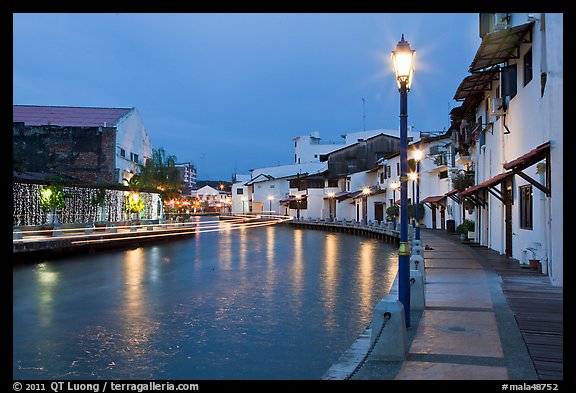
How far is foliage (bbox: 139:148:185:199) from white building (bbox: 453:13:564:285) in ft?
131

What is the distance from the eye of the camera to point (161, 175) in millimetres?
59312

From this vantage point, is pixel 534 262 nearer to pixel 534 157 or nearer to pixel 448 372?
pixel 534 157

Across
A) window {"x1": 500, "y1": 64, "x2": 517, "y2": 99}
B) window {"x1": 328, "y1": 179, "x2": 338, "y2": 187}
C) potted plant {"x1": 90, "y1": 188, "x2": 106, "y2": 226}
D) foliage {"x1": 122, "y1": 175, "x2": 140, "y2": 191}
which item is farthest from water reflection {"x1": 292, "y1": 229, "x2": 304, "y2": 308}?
window {"x1": 328, "y1": 179, "x2": 338, "y2": 187}

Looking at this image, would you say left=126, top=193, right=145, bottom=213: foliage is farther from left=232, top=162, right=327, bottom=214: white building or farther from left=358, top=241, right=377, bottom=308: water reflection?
left=232, top=162, right=327, bottom=214: white building

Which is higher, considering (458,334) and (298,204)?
(298,204)

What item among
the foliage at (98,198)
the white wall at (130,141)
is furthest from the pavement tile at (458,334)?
the white wall at (130,141)

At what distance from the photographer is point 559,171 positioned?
11711mm

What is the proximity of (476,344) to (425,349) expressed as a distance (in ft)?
2.57

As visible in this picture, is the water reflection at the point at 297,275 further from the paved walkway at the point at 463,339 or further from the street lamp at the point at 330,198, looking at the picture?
the street lamp at the point at 330,198

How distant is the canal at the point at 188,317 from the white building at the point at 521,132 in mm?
4718

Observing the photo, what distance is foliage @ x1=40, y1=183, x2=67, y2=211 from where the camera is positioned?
32.7m

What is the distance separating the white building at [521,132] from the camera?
12.0m

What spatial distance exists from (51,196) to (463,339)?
3031 cm

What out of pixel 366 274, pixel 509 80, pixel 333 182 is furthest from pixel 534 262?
pixel 333 182
